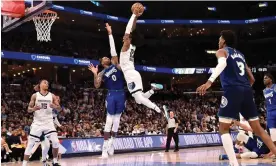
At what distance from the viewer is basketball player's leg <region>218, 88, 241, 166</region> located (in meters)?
6.14

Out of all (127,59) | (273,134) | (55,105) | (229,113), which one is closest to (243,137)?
(273,134)

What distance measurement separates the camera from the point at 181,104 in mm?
34531

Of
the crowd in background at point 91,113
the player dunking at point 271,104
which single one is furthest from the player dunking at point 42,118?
the crowd in background at point 91,113

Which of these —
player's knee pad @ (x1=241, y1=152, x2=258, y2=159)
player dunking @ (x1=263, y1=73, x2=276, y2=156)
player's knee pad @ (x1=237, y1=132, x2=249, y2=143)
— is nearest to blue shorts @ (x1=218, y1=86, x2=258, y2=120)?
player dunking @ (x1=263, y1=73, x2=276, y2=156)

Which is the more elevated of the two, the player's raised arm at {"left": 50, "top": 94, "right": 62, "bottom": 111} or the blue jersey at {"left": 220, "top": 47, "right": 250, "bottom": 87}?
the blue jersey at {"left": 220, "top": 47, "right": 250, "bottom": 87}

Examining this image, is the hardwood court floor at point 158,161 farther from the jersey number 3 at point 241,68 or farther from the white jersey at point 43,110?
the jersey number 3 at point 241,68

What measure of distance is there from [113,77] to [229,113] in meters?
3.94

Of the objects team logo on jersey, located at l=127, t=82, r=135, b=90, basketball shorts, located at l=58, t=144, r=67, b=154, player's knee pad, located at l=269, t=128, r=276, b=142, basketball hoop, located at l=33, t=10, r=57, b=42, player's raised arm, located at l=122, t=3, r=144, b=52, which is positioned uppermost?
basketball hoop, located at l=33, t=10, r=57, b=42

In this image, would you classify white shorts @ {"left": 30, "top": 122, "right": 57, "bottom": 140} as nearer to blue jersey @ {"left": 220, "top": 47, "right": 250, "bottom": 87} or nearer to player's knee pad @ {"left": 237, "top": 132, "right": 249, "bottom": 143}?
blue jersey @ {"left": 220, "top": 47, "right": 250, "bottom": 87}

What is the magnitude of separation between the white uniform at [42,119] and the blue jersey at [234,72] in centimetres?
443

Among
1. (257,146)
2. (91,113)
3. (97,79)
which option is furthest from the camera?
(91,113)

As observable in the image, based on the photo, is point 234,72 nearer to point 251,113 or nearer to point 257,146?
point 251,113

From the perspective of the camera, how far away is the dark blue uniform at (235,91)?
6148 mm

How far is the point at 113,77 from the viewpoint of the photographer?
31.1 feet
